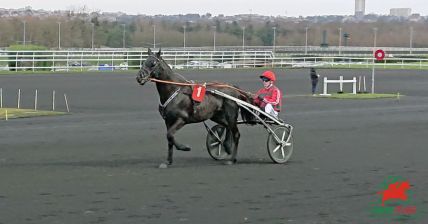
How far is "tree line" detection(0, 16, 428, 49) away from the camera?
3745 inches

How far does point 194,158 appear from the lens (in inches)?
598

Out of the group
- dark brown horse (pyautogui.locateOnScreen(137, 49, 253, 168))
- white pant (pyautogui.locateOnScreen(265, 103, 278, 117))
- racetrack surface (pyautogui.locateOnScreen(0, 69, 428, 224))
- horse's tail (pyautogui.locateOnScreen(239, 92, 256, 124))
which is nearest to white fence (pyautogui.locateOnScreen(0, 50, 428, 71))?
racetrack surface (pyautogui.locateOnScreen(0, 69, 428, 224))

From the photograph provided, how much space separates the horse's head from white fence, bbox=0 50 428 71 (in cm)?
→ 4185

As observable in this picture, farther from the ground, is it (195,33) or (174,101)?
(195,33)

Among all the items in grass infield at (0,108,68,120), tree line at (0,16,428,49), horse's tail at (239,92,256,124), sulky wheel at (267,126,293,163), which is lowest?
grass infield at (0,108,68,120)

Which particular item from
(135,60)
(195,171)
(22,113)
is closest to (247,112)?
(195,171)

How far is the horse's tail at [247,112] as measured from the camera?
14562mm

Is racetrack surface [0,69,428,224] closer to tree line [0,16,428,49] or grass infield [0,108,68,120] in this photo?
grass infield [0,108,68,120]

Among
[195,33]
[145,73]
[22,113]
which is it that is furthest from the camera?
[195,33]

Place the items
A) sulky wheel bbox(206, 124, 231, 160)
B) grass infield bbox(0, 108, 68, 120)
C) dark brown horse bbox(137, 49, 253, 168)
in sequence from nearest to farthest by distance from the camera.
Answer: dark brown horse bbox(137, 49, 253, 168) < sulky wheel bbox(206, 124, 231, 160) < grass infield bbox(0, 108, 68, 120)

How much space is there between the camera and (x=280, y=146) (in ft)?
47.9

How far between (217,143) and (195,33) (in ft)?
305

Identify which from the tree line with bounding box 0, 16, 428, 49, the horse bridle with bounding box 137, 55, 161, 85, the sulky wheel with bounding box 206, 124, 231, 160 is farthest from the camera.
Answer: the tree line with bounding box 0, 16, 428, 49

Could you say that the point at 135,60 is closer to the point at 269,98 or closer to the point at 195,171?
the point at 269,98
